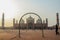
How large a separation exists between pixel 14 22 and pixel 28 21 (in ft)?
21.6

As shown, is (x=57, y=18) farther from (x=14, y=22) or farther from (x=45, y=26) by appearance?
(x=14, y=22)

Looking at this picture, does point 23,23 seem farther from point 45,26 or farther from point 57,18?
point 57,18

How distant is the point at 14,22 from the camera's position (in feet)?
198

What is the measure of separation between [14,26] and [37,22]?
9.67 meters

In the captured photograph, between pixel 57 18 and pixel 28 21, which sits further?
pixel 28 21

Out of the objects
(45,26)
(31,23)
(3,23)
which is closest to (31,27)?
(31,23)

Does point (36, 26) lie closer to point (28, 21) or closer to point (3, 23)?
point (28, 21)

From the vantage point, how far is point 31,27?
57750 mm

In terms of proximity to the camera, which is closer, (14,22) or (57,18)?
(57,18)

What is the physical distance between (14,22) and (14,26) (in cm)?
185

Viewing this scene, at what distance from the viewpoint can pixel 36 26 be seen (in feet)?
191

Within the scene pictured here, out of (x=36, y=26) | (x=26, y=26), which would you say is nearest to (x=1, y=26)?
(x=26, y=26)

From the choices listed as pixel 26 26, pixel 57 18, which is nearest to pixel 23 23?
pixel 26 26

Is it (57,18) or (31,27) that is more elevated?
(57,18)
